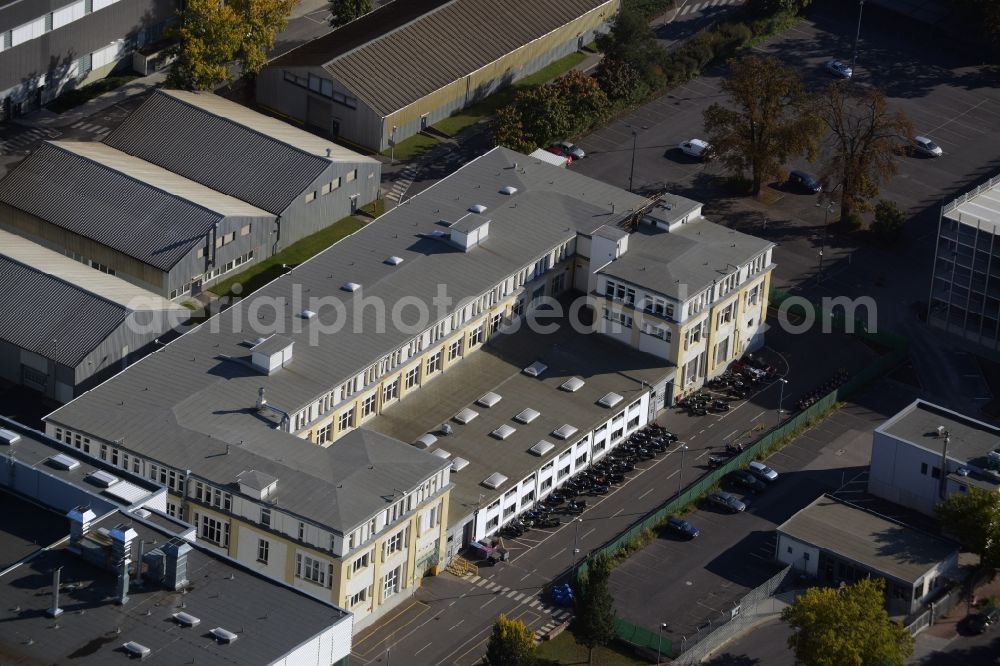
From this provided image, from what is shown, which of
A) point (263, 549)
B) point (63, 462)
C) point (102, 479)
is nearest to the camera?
point (102, 479)

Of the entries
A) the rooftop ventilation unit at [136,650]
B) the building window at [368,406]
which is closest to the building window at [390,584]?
the building window at [368,406]

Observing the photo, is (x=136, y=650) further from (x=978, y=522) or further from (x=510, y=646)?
(x=978, y=522)

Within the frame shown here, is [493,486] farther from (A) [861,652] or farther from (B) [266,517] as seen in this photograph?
(A) [861,652]

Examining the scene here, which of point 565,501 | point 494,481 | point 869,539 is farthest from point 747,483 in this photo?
point 494,481

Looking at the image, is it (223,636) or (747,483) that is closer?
(223,636)

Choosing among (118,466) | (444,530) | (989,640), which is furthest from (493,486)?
(989,640)

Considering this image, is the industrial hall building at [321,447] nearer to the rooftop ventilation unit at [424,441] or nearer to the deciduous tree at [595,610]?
the rooftop ventilation unit at [424,441]
